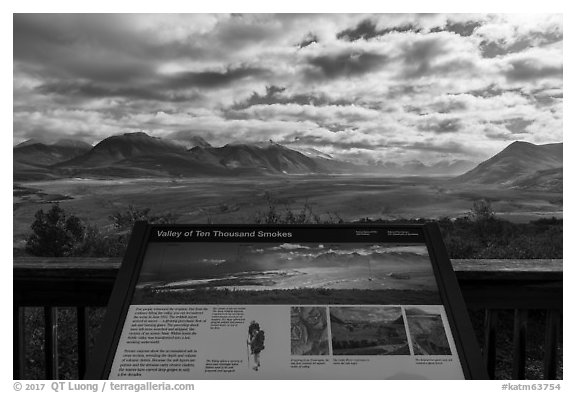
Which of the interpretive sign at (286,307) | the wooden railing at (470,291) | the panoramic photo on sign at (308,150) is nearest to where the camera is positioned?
the interpretive sign at (286,307)

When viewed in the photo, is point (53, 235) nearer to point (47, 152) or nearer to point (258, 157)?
point (47, 152)

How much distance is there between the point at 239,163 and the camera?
5578mm

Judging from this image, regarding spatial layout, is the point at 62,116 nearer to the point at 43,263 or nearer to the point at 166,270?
the point at 43,263

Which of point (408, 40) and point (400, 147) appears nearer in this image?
point (408, 40)

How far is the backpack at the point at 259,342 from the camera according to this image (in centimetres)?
76

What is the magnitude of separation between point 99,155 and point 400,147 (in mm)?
3135

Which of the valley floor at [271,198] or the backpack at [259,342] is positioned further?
the valley floor at [271,198]

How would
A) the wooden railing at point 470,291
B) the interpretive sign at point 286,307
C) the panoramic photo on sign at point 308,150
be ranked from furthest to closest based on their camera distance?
the panoramic photo on sign at point 308,150, the wooden railing at point 470,291, the interpretive sign at point 286,307

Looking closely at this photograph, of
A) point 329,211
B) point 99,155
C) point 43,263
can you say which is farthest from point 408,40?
point 43,263

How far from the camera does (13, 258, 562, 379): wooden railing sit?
1068 millimetres

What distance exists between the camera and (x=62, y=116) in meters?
5.08

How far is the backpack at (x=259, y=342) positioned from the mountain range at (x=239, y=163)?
475cm

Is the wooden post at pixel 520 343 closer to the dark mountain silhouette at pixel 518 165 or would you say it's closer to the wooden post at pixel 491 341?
the wooden post at pixel 491 341

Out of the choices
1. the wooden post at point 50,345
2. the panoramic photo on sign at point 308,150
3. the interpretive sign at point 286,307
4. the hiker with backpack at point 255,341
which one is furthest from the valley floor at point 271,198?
the hiker with backpack at point 255,341
